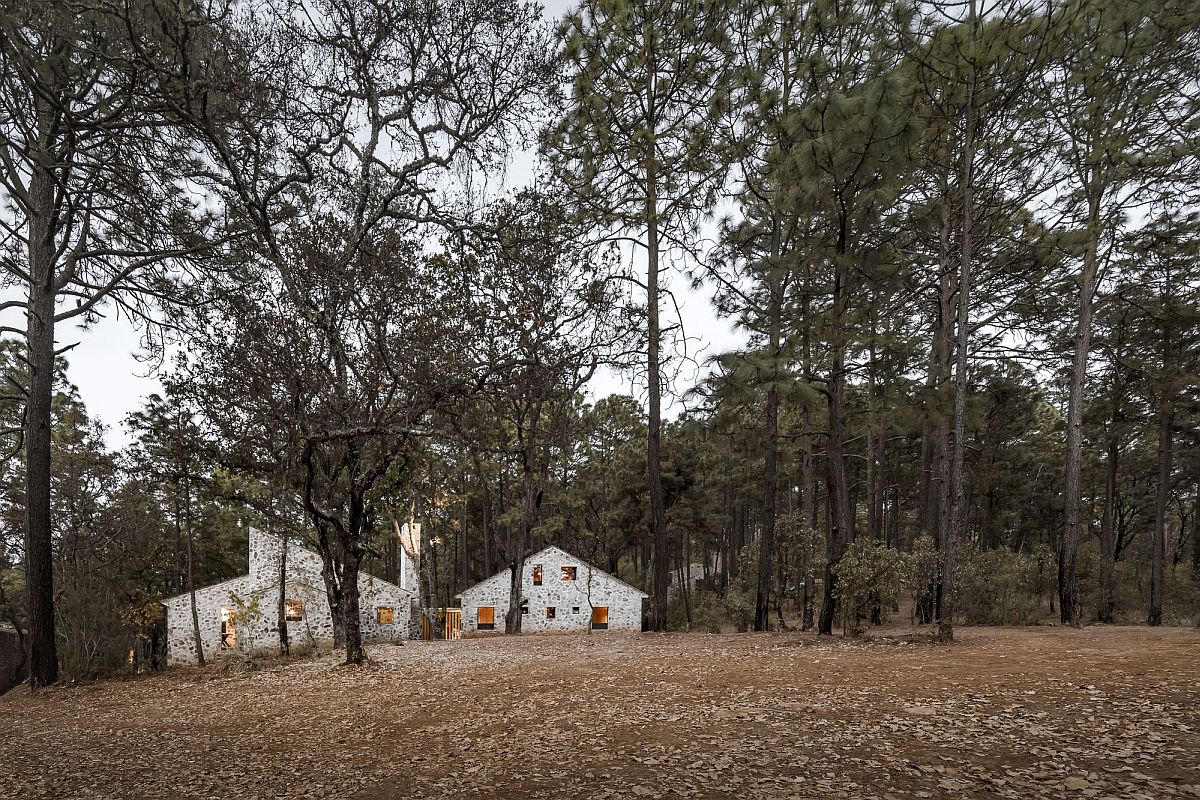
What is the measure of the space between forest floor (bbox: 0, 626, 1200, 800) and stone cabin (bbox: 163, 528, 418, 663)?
14.1 m

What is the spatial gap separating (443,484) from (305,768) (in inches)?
656

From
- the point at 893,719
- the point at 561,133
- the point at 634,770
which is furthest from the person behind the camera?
the point at 561,133

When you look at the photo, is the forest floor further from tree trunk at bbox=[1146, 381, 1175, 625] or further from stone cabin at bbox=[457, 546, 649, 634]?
stone cabin at bbox=[457, 546, 649, 634]

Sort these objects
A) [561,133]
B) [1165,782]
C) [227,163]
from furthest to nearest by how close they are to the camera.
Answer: [561,133]
[227,163]
[1165,782]

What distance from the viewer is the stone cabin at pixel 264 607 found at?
22312mm

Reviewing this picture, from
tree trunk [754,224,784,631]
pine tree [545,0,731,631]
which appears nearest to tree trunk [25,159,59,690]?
pine tree [545,0,731,631]

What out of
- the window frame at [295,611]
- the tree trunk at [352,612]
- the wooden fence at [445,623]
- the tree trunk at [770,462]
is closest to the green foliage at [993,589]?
the tree trunk at [770,462]

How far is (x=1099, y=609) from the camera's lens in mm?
16484

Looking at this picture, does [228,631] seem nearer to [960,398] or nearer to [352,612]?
[352,612]

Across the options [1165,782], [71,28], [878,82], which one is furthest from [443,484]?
[1165,782]

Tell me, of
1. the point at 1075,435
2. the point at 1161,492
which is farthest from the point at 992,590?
the point at 1161,492

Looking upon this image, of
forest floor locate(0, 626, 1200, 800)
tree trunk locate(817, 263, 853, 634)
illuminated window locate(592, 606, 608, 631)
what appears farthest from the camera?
illuminated window locate(592, 606, 608, 631)

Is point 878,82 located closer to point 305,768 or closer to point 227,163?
point 227,163

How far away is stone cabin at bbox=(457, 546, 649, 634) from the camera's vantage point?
26.4 meters
